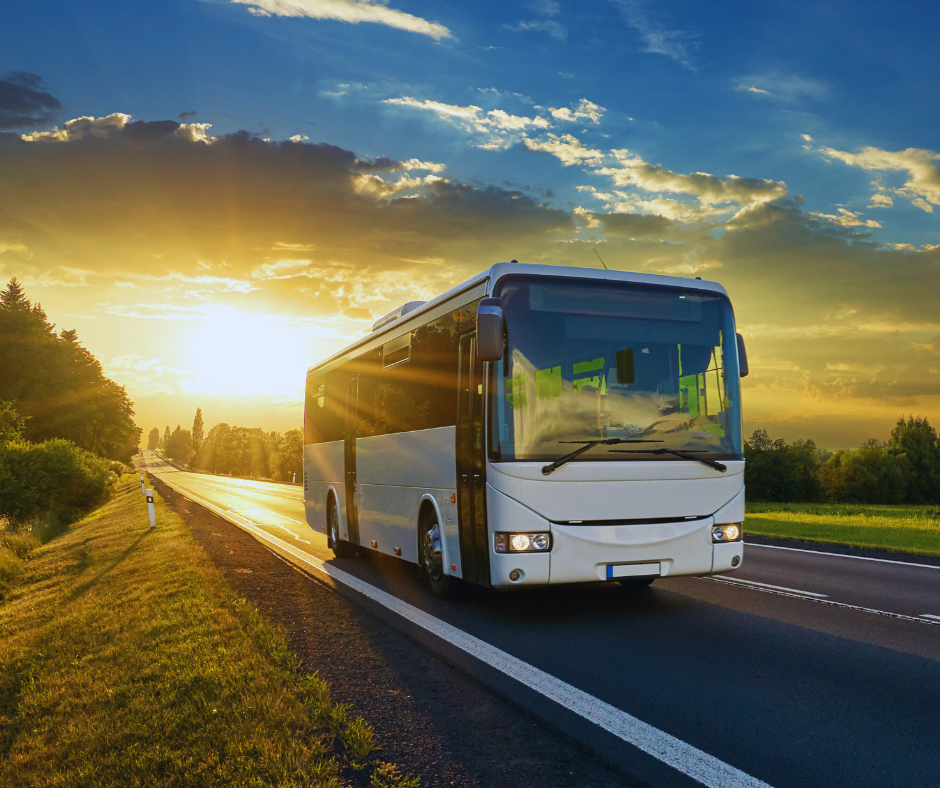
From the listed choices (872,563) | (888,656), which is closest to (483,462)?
(888,656)

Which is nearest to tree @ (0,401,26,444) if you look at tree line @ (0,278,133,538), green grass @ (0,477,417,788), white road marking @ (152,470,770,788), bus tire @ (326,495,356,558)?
tree line @ (0,278,133,538)

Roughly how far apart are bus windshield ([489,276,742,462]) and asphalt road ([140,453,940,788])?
166 centimetres

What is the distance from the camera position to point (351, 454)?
481 inches

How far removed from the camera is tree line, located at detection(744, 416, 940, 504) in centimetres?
7625

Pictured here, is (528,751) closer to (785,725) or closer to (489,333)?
(785,725)

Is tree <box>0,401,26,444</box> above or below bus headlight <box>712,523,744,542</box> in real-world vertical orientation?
above

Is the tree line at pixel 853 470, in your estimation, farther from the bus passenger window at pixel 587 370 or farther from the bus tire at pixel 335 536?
the bus passenger window at pixel 587 370

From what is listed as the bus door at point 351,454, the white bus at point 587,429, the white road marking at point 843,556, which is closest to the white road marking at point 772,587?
the white bus at point 587,429

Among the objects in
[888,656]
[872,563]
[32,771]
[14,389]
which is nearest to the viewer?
[32,771]

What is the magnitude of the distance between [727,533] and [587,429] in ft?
6.07

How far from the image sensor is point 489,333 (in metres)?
6.87

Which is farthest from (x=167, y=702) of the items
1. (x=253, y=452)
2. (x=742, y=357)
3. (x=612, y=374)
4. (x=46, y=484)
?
(x=253, y=452)

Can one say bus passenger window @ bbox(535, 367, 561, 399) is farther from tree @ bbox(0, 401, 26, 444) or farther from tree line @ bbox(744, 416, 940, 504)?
tree line @ bbox(744, 416, 940, 504)

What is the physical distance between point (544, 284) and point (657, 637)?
11.1ft
